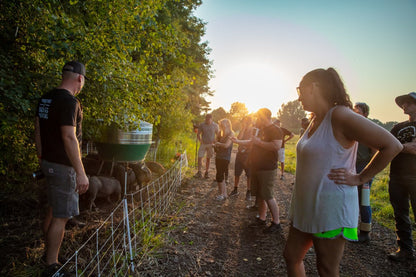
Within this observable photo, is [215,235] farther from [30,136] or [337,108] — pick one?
[30,136]

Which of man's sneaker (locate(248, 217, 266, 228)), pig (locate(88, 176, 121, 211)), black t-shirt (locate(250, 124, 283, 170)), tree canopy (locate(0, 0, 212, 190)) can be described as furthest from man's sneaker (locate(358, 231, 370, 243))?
pig (locate(88, 176, 121, 211))

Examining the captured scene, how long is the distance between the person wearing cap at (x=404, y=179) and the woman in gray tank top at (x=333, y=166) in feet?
6.87

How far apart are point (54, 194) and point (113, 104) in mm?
1646

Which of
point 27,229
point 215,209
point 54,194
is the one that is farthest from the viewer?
point 215,209

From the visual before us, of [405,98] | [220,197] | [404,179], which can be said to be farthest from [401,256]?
[220,197]

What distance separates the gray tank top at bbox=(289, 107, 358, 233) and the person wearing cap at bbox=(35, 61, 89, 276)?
2064 millimetres

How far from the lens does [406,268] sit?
2.84 m

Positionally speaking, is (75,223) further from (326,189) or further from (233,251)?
(326,189)

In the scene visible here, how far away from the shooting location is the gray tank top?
1.38m

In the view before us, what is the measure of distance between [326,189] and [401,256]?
109 inches

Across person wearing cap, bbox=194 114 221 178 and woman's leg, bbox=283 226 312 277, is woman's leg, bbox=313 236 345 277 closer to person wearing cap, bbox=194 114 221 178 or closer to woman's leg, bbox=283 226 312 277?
woman's leg, bbox=283 226 312 277

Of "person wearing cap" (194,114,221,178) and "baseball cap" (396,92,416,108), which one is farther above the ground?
"baseball cap" (396,92,416,108)

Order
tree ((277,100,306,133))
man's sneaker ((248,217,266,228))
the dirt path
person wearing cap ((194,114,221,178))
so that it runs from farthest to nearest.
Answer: tree ((277,100,306,133)), person wearing cap ((194,114,221,178)), man's sneaker ((248,217,266,228)), the dirt path

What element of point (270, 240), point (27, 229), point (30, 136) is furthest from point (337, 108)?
point (30, 136)
